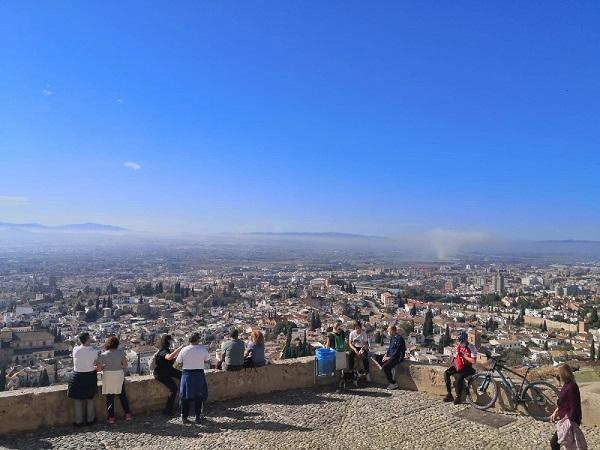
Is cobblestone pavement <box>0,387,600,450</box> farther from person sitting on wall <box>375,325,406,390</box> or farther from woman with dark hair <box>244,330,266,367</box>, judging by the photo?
person sitting on wall <box>375,325,406,390</box>

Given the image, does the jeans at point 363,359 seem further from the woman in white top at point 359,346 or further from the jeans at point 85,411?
the jeans at point 85,411

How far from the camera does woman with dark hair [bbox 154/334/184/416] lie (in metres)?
6.32

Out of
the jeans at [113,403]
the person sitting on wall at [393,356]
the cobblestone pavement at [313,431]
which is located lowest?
the cobblestone pavement at [313,431]

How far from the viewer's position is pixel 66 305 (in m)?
51.8

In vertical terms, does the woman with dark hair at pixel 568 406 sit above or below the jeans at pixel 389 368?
above

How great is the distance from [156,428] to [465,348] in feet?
14.4

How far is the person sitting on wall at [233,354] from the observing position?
276 inches

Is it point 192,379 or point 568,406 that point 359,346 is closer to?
point 192,379

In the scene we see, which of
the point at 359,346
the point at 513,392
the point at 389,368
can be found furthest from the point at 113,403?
the point at 513,392

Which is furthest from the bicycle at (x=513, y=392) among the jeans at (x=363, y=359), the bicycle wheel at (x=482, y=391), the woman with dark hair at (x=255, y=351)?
the woman with dark hair at (x=255, y=351)

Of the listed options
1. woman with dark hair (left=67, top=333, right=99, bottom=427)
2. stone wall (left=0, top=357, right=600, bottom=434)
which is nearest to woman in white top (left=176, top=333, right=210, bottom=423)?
stone wall (left=0, top=357, right=600, bottom=434)

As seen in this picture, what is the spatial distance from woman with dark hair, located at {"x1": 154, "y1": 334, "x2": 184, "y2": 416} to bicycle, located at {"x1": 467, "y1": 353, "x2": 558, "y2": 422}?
13.9 feet

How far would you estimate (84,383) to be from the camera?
5.78 meters

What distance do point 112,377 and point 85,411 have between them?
53 centimetres
